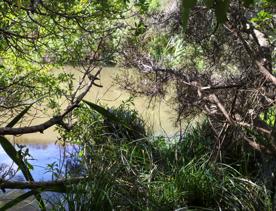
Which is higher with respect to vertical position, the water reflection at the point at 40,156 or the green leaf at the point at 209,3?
the water reflection at the point at 40,156

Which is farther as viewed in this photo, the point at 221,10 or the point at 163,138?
the point at 163,138

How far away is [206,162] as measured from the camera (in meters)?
3.72

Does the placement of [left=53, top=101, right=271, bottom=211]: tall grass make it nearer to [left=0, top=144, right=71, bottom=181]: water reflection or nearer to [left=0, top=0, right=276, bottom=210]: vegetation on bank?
[left=0, top=0, right=276, bottom=210]: vegetation on bank

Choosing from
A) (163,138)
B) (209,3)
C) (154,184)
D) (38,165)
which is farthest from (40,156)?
(209,3)

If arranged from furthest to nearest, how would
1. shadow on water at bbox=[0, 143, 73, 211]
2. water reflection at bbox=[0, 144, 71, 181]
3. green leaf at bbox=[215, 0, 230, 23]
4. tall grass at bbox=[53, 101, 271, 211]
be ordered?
water reflection at bbox=[0, 144, 71, 181], shadow on water at bbox=[0, 143, 73, 211], tall grass at bbox=[53, 101, 271, 211], green leaf at bbox=[215, 0, 230, 23]

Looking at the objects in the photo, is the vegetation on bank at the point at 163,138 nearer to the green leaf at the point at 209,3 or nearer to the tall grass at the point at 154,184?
the tall grass at the point at 154,184

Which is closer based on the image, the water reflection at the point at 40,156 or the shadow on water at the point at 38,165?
the shadow on water at the point at 38,165

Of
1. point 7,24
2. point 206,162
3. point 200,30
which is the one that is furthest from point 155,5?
point 206,162

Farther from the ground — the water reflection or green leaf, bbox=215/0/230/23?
the water reflection

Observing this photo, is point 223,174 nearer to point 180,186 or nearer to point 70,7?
point 180,186

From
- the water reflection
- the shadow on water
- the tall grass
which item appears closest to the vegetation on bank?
the tall grass

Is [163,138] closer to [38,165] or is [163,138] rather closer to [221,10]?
[38,165]

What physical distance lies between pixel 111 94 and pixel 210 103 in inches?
281

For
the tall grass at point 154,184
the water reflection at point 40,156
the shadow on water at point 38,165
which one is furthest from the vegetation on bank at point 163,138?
the water reflection at point 40,156
